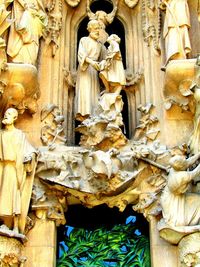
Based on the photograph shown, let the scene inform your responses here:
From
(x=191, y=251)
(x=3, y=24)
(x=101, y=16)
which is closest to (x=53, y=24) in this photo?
(x=101, y=16)

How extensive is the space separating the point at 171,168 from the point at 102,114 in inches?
51.4

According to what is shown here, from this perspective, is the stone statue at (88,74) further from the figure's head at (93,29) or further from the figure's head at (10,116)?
the figure's head at (10,116)

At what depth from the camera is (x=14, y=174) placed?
8359mm

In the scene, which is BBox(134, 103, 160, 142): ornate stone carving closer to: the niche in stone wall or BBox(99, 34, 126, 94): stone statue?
BBox(99, 34, 126, 94): stone statue

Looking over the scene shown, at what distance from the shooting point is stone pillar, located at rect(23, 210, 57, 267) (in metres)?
8.37

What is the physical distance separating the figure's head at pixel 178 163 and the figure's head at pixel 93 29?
267 cm

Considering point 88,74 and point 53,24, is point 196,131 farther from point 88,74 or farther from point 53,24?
point 53,24

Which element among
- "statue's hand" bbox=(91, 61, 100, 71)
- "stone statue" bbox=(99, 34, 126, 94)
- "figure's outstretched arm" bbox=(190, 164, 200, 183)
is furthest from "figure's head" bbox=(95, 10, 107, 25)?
"figure's outstretched arm" bbox=(190, 164, 200, 183)

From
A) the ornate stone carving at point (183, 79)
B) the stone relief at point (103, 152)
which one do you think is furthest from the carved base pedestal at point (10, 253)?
the ornate stone carving at point (183, 79)

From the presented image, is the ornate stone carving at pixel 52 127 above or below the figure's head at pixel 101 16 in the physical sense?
below

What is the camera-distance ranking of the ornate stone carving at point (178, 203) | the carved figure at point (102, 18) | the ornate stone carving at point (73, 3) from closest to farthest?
the ornate stone carving at point (178, 203), the carved figure at point (102, 18), the ornate stone carving at point (73, 3)

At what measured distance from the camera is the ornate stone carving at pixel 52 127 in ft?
29.9

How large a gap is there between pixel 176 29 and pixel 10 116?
2698 mm

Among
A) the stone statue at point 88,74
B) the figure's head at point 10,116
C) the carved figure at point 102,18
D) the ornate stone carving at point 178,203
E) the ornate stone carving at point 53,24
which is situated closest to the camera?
the ornate stone carving at point 178,203
